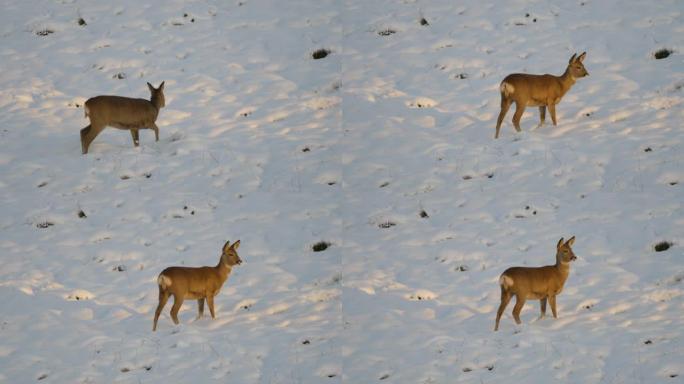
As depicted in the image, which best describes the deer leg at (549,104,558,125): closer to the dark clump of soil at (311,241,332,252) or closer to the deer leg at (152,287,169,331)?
the dark clump of soil at (311,241,332,252)

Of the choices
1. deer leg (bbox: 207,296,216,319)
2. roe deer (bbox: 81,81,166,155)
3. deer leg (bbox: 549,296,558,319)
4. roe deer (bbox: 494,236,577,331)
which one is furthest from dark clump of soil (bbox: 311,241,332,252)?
roe deer (bbox: 81,81,166,155)

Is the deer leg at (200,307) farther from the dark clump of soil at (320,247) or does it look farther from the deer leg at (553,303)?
the deer leg at (553,303)

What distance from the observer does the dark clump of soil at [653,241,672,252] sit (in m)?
18.3

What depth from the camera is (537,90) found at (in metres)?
21.5

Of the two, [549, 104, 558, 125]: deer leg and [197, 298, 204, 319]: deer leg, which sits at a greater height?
[549, 104, 558, 125]: deer leg

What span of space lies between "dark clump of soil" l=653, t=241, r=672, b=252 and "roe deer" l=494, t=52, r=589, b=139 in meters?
4.01

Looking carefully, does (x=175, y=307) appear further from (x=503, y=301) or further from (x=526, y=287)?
(x=526, y=287)

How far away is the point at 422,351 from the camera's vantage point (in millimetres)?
16969

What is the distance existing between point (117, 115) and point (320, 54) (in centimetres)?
491

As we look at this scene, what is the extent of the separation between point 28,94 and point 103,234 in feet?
17.6

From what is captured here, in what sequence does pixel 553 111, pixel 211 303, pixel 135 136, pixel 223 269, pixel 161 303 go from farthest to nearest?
pixel 135 136
pixel 553 111
pixel 223 269
pixel 211 303
pixel 161 303

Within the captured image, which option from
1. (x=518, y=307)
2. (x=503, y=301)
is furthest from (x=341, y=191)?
(x=518, y=307)

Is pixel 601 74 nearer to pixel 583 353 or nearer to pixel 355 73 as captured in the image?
pixel 355 73

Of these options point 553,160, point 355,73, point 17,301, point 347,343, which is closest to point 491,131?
point 553,160
